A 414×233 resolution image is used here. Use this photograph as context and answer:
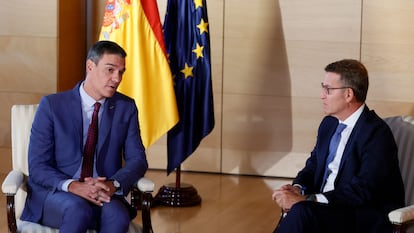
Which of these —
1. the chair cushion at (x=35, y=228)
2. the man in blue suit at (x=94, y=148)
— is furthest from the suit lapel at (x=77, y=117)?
the chair cushion at (x=35, y=228)

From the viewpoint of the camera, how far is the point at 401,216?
4.18m


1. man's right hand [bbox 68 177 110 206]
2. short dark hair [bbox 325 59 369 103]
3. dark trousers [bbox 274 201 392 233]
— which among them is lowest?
dark trousers [bbox 274 201 392 233]

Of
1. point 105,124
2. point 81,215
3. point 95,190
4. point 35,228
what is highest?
point 105,124

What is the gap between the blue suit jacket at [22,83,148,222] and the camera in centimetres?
456

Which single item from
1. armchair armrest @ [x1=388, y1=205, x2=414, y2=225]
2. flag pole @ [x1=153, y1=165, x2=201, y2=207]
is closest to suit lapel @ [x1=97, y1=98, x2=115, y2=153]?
armchair armrest @ [x1=388, y1=205, x2=414, y2=225]

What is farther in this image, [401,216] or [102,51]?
[102,51]

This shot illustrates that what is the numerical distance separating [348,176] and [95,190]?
128 centimetres

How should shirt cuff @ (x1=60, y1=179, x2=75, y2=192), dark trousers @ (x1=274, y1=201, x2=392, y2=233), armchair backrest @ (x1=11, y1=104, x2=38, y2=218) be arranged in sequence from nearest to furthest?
dark trousers @ (x1=274, y1=201, x2=392, y2=233) < shirt cuff @ (x1=60, y1=179, x2=75, y2=192) < armchair backrest @ (x1=11, y1=104, x2=38, y2=218)

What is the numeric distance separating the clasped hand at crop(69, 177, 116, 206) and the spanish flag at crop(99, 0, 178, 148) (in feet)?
7.41

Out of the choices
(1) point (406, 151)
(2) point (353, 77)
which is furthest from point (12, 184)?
(1) point (406, 151)

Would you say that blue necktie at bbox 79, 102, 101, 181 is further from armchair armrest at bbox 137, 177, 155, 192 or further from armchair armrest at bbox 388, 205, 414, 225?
armchair armrest at bbox 388, 205, 414, 225

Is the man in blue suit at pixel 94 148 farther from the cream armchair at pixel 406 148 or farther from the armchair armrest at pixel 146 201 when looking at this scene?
the cream armchair at pixel 406 148

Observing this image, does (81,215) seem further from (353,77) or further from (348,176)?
(353,77)

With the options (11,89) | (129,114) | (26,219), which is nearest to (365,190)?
(129,114)
